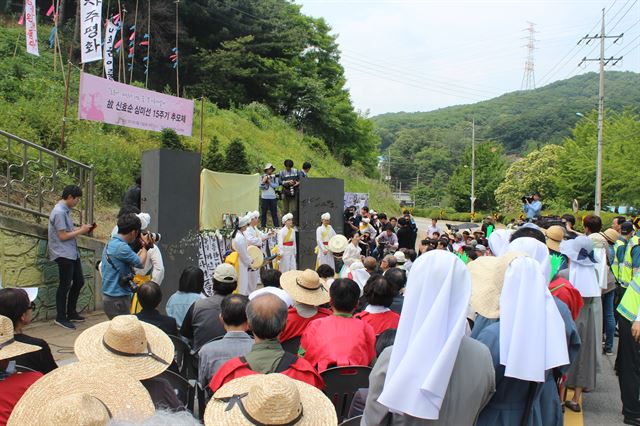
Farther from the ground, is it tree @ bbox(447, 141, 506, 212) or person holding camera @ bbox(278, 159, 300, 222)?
tree @ bbox(447, 141, 506, 212)

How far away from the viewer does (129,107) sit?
35.8 ft

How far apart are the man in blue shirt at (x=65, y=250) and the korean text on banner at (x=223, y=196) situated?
3988 mm

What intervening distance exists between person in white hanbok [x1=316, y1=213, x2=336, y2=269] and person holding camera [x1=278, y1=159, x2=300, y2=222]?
1.24 metres

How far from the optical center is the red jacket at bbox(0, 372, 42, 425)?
2707mm

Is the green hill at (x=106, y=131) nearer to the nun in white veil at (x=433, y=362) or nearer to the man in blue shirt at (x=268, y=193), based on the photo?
the man in blue shirt at (x=268, y=193)

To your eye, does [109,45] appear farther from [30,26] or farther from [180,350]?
[180,350]

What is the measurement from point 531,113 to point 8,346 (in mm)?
107463

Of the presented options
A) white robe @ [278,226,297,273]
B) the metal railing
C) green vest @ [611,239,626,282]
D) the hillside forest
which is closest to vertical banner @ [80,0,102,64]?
the metal railing

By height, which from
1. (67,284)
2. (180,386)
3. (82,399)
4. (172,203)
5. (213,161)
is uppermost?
(213,161)

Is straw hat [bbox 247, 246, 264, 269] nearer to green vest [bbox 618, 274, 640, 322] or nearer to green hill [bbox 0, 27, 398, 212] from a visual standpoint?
green hill [bbox 0, 27, 398, 212]

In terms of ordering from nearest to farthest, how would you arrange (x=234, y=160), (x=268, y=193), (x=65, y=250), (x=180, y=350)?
(x=180, y=350) → (x=65, y=250) → (x=268, y=193) → (x=234, y=160)

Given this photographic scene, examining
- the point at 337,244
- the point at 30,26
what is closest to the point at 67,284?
the point at 337,244

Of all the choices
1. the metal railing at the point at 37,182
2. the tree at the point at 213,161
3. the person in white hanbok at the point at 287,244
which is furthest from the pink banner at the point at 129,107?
the person in white hanbok at the point at 287,244

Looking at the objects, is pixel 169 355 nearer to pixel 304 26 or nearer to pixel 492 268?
pixel 492 268
